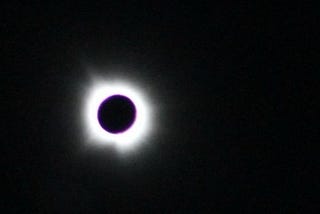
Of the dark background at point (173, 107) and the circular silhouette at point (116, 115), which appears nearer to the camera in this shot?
the circular silhouette at point (116, 115)

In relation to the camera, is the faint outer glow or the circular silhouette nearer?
the circular silhouette

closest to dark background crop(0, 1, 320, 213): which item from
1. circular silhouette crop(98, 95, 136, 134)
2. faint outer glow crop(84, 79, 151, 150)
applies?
faint outer glow crop(84, 79, 151, 150)

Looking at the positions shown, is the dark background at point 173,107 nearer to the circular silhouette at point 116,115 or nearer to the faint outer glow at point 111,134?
the faint outer glow at point 111,134

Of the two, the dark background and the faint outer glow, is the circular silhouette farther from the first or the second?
the dark background

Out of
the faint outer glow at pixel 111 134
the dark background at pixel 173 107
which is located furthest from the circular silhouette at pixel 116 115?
the dark background at pixel 173 107

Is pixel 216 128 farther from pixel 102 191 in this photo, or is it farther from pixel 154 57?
pixel 102 191
